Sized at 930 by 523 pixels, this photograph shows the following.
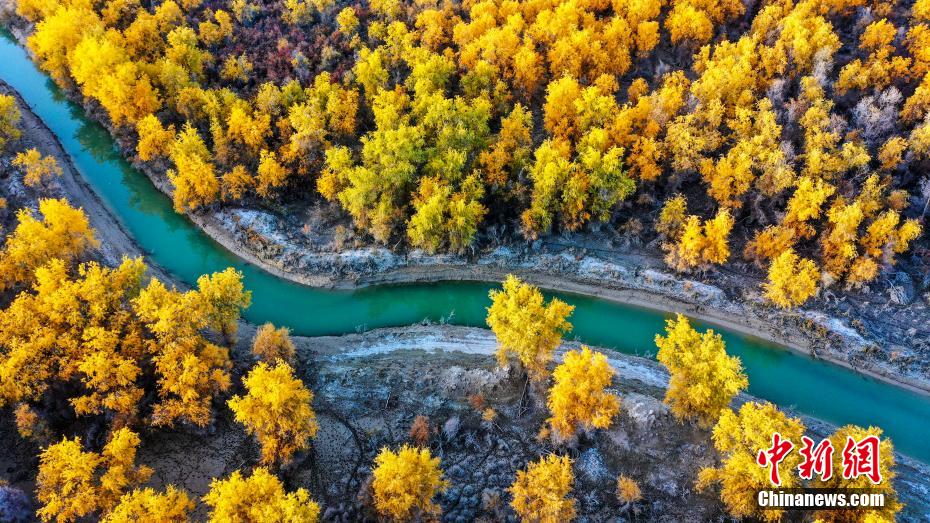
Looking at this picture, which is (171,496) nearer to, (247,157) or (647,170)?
(247,157)

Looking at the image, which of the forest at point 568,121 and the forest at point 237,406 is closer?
the forest at point 237,406

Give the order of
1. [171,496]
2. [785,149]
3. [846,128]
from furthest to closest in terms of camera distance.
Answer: [846,128], [785,149], [171,496]

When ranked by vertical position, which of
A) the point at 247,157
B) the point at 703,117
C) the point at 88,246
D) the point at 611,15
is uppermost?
the point at 611,15

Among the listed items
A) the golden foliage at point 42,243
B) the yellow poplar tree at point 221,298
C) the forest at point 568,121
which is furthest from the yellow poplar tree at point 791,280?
the golden foliage at point 42,243

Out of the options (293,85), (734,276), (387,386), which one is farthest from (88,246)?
(734,276)

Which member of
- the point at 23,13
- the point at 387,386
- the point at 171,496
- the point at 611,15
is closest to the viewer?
the point at 171,496

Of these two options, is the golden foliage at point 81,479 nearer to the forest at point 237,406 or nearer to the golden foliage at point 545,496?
the forest at point 237,406

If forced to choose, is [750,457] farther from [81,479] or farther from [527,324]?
[81,479]
